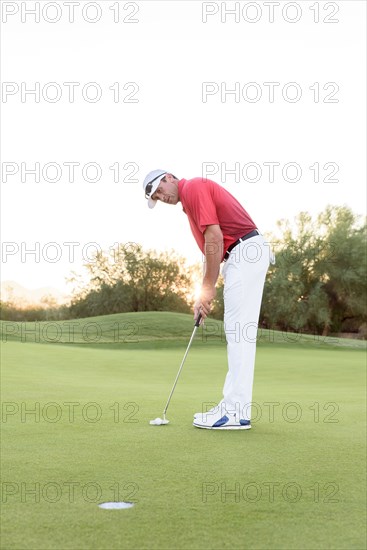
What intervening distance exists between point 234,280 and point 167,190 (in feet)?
3.13

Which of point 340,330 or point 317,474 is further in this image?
point 340,330

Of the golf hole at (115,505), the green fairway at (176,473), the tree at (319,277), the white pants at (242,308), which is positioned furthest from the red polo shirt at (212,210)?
the tree at (319,277)

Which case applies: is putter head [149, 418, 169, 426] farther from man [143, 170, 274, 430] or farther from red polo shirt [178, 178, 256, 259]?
red polo shirt [178, 178, 256, 259]

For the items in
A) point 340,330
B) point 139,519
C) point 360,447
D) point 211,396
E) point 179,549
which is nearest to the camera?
point 179,549

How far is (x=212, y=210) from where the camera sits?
585 centimetres

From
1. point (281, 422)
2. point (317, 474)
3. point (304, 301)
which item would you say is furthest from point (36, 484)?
point (304, 301)

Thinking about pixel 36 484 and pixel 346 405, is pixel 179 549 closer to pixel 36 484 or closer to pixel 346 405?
pixel 36 484

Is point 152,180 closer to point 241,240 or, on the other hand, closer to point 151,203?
point 151,203

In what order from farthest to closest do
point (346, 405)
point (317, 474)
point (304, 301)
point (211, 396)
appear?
1. point (304, 301)
2. point (211, 396)
3. point (346, 405)
4. point (317, 474)

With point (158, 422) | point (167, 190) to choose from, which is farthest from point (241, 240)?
point (158, 422)

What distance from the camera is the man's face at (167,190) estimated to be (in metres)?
5.99

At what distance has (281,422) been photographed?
21.6 ft

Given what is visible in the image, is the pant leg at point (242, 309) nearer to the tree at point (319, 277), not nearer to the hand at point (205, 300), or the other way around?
the hand at point (205, 300)

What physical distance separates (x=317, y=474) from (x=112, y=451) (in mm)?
1395
